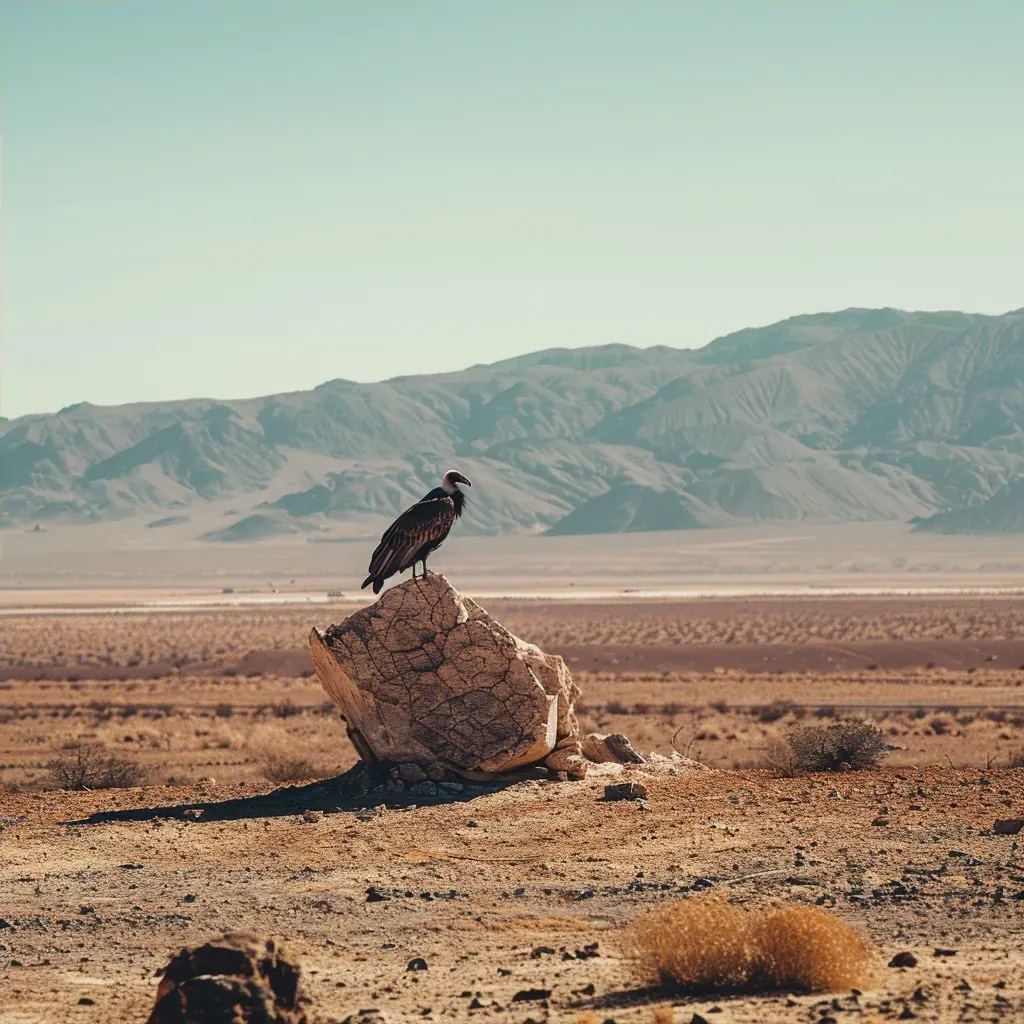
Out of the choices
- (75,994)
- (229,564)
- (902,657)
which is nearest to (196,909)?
(75,994)

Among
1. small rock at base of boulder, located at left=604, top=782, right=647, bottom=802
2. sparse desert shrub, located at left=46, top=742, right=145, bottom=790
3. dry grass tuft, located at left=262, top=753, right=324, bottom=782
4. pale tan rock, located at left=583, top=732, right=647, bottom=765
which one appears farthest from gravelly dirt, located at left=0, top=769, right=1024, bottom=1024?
dry grass tuft, located at left=262, top=753, right=324, bottom=782

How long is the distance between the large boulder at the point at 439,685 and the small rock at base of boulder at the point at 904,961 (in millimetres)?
8627

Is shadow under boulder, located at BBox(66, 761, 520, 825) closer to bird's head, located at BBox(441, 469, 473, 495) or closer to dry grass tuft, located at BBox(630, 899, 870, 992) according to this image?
bird's head, located at BBox(441, 469, 473, 495)

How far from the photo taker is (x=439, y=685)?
18781 millimetres

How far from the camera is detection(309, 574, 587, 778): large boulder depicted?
18656mm

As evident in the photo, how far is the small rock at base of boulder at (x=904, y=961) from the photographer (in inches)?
398

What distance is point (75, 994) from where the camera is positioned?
407 inches

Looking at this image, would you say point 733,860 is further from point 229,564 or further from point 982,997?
point 229,564

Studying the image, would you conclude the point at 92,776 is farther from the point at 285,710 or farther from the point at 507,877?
the point at 285,710

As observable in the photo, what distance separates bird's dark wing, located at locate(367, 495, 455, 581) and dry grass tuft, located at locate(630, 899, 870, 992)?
8918 millimetres

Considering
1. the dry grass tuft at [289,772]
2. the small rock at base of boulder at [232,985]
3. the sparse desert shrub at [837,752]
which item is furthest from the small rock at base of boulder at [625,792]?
the small rock at base of boulder at [232,985]

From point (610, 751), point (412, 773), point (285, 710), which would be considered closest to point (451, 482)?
point (412, 773)

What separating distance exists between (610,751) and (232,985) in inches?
496

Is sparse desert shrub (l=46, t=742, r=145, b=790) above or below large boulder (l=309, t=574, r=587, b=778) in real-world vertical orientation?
below
